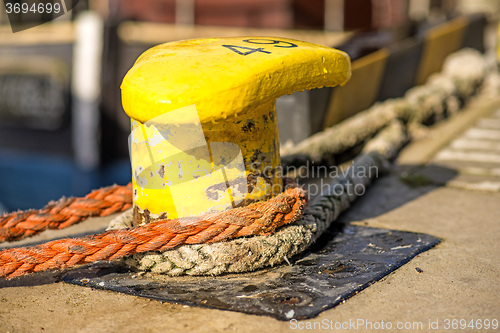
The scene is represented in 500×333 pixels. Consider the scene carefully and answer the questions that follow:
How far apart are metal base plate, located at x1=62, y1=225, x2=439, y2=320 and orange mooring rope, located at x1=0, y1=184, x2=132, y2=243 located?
0.31 meters

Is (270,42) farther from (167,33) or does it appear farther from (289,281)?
(167,33)

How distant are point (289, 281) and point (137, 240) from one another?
0.51m

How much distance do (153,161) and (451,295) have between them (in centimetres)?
105

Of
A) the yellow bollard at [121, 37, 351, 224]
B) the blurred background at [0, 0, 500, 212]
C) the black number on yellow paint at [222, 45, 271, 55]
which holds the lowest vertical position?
the blurred background at [0, 0, 500, 212]

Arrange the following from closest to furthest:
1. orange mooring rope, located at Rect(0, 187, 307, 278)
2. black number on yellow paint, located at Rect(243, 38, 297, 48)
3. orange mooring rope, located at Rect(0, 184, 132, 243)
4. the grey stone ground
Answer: the grey stone ground, orange mooring rope, located at Rect(0, 187, 307, 278), black number on yellow paint, located at Rect(243, 38, 297, 48), orange mooring rope, located at Rect(0, 184, 132, 243)

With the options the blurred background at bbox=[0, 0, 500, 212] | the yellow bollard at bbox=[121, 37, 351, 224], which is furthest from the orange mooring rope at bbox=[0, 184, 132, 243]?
the blurred background at bbox=[0, 0, 500, 212]

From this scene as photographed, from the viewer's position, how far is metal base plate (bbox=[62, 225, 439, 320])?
1578 millimetres

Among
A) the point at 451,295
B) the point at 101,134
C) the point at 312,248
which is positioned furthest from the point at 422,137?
the point at 101,134

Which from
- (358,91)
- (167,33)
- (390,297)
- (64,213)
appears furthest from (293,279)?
(167,33)

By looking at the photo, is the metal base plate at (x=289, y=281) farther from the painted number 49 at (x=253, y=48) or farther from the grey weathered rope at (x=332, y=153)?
the painted number 49 at (x=253, y=48)

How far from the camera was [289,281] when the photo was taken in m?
1.73

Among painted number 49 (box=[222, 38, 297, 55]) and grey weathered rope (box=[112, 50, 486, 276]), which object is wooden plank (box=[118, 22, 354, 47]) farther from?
painted number 49 (box=[222, 38, 297, 55])

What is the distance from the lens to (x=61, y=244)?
1.72 meters

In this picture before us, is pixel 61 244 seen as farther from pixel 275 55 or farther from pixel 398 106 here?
pixel 398 106
